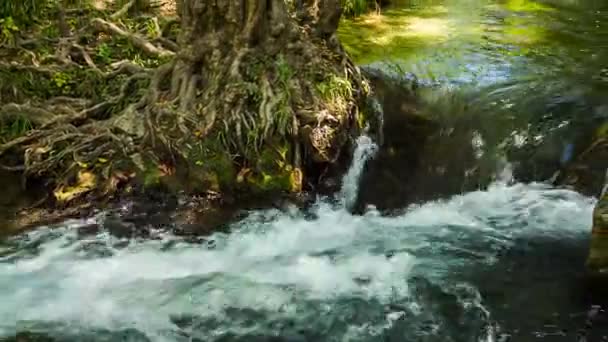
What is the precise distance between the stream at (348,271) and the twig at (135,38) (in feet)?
8.87

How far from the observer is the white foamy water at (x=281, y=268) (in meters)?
4.42

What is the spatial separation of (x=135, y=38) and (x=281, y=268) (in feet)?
13.0

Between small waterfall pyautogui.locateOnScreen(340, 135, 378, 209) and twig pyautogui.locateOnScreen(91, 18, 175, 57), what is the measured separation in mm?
2491

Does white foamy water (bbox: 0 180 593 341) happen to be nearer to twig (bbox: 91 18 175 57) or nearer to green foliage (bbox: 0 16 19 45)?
twig (bbox: 91 18 175 57)

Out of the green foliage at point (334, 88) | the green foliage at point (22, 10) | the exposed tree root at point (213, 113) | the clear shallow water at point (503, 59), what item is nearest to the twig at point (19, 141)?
the exposed tree root at point (213, 113)

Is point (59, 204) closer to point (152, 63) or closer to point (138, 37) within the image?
point (152, 63)

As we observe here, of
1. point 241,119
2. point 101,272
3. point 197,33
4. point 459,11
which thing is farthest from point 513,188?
point 459,11

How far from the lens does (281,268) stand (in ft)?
16.8

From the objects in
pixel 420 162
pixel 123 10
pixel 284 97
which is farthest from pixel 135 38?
pixel 420 162

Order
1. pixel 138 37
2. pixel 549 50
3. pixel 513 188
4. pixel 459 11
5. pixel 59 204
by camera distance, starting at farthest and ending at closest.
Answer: pixel 459 11, pixel 549 50, pixel 138 37, pixel 513 188, pixel 59 204

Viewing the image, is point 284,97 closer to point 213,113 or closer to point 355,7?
point 213,113

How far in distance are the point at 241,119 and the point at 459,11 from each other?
713 centimetres

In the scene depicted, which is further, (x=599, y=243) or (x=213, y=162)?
(x=213, y=162)

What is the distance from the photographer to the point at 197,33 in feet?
20.6
